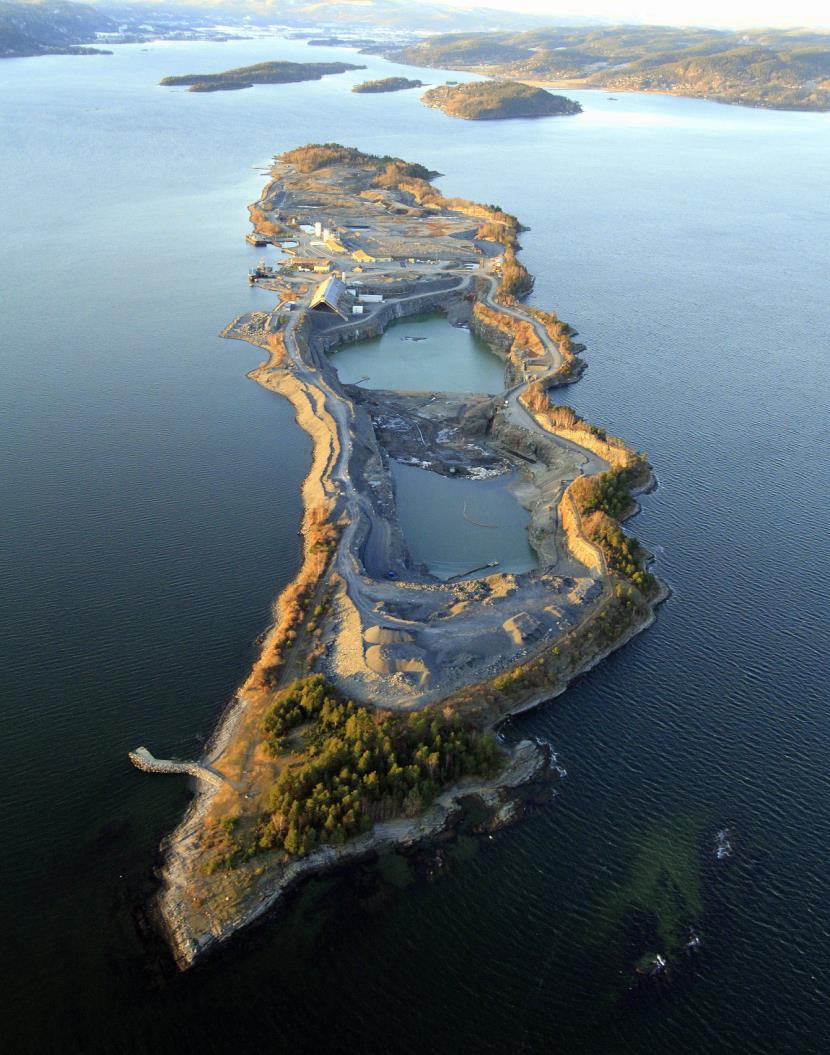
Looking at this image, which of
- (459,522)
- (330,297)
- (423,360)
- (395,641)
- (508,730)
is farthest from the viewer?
(330,297)

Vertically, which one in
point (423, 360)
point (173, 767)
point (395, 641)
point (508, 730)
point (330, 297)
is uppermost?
point (330, 297)

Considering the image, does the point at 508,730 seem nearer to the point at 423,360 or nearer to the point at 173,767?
the point at 173,767

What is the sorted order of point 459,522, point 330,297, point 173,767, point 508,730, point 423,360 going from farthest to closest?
point 330,297, point 423,360, point 459,522, point 508,730, point 173,767

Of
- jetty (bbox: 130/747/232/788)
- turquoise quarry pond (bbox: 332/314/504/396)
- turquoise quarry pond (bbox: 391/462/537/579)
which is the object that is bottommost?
turquoise quarry pond (bbox: 391/462/537/579)

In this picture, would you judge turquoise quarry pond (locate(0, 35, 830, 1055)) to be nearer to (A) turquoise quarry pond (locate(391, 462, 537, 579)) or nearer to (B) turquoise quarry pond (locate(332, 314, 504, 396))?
(A) turquoise quarry pond (locate(391, 462, 537, 579))

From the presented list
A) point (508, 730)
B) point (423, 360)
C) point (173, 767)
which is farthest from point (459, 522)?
point (423, 360)

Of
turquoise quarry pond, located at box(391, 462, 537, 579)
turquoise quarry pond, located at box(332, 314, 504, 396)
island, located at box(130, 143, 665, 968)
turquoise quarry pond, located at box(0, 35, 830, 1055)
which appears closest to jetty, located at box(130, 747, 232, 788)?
island, located at box(130, 143, 665, 968)

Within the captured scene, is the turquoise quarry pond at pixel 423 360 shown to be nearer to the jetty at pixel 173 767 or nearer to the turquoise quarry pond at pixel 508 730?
the turquoise quarry pond at pixel 508 730
